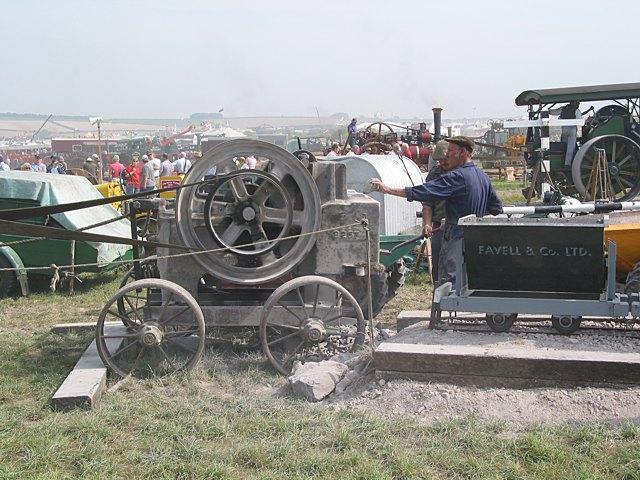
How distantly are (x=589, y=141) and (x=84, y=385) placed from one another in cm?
1235

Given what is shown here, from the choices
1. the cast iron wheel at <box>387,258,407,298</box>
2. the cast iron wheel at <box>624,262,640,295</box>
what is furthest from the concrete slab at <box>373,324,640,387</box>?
the cast iron wheel at <box>387,258,407,298</box>

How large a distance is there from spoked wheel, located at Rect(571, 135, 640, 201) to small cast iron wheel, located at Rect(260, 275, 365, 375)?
1009cm

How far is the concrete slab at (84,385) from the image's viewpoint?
5590mm

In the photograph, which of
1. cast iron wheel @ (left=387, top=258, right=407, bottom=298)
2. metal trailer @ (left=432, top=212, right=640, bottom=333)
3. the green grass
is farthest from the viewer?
cast iron wheel @ (left=387, top=258, right=407, bottom=298)

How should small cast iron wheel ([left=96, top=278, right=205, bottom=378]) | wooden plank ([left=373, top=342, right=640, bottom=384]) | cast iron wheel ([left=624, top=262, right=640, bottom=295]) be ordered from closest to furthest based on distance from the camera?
wooden plank ([left=373, top=342, right=640, bottom=384])
cast iron wheel ([left=624, top=262, right=640, bottom=295])
small cast iron wheel ([left=96, top=278, right=205, bottom=378])

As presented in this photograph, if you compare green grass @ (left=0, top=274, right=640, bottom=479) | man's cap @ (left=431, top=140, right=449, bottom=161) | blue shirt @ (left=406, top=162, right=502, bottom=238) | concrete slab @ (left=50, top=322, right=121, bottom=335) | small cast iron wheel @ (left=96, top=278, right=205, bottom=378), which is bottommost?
concrete slab @ (left=50, top=322, right=121, bottom=335)

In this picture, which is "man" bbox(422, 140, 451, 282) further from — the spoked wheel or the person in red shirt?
the person in red shirt

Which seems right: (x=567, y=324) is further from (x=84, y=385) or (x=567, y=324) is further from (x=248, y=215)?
(x=84, y=385)

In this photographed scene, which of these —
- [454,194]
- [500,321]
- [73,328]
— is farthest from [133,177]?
[500,321]

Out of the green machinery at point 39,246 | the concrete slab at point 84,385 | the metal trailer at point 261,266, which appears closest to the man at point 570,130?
the green machinery at point 39,246

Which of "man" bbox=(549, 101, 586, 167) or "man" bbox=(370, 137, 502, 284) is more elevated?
"man" bbox=(549, 101, 586, 167)

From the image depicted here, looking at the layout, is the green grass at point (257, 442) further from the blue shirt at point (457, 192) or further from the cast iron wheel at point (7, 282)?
the cast iron wheel at point (7, 282)

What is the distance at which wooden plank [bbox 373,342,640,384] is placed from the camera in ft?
16.6

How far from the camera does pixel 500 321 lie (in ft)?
19.5
